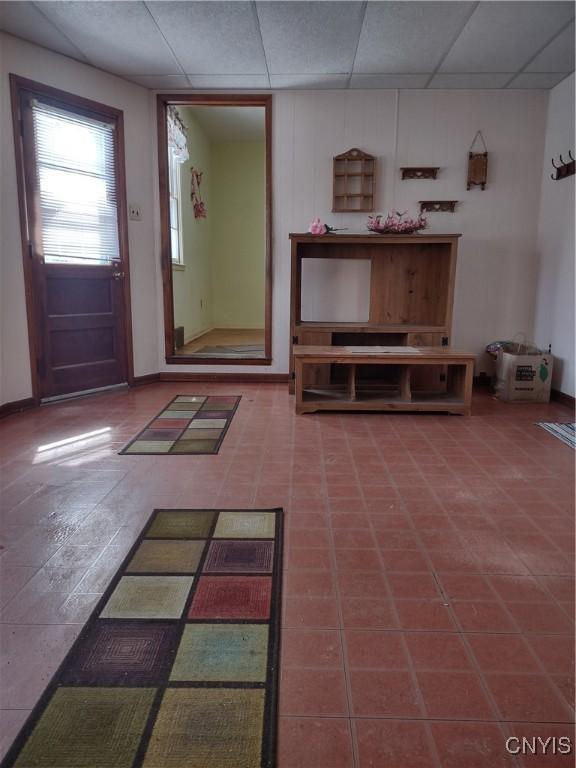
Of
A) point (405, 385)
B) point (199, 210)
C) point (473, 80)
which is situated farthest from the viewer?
point (199, 210)

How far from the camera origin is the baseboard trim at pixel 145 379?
16.1 feet

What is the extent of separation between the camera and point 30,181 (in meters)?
3.82

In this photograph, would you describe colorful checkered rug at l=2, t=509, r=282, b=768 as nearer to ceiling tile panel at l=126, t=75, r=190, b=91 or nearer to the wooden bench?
the wooden bench

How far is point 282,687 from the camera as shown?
50.7 inches

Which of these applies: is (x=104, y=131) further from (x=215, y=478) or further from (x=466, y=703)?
(x=466, y=703)

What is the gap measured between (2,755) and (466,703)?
109 centimetres

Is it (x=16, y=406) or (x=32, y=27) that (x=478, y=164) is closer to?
(x=32, y=27)

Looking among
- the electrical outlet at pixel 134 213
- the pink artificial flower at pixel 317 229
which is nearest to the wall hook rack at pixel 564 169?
the pink artificial flower at pixel 317 229

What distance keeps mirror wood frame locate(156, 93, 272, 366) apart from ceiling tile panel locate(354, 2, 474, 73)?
107 centimetres

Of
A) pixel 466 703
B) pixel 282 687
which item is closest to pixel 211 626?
pixel 282 687

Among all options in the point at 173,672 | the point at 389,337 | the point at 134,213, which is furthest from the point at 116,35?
the point at 173,672

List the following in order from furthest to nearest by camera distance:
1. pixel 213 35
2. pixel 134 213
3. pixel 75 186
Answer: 1. pixel 134 213
2. pixel 75 186
3. pixel 213 35

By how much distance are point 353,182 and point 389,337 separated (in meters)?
1.54

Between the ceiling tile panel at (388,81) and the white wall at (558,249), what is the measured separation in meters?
1.23
